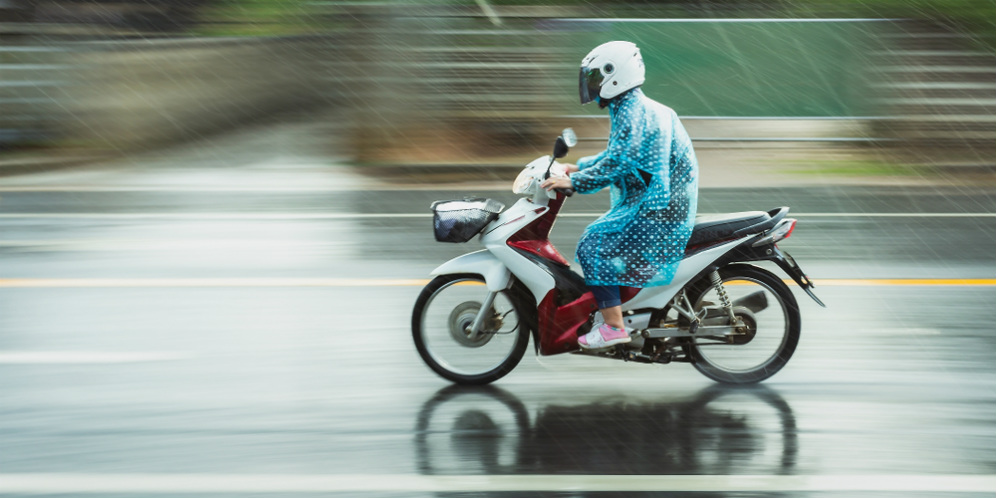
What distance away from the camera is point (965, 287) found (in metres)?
7.56

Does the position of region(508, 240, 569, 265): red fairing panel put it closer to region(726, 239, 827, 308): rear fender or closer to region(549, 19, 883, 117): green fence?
region(726, 239, 827, 308): rear fender

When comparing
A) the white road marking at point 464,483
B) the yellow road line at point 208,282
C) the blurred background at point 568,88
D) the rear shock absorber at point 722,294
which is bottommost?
the white road marking at point 464,483

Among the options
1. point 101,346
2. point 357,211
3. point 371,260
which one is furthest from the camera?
point 357,211

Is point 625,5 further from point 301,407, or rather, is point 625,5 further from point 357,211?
point 301,407

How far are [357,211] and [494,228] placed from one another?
17.6 ft

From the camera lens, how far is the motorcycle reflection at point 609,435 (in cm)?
449

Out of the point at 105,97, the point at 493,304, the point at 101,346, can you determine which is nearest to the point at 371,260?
the point at 101,346

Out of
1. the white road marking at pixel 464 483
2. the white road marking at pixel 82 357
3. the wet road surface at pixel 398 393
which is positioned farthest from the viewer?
the white road marking at pixel 82 357

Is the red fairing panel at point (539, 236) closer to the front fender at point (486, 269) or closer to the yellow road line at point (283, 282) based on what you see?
the front fender at point (486, 269)

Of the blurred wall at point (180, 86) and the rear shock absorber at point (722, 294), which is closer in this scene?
the rear shock absorber at point (722, 294)

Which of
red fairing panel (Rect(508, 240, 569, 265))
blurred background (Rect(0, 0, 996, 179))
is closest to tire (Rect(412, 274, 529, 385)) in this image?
red fairing panel (Rect(508, 240, 569, 265))

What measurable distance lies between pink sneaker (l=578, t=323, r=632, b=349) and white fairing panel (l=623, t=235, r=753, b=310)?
0.15m

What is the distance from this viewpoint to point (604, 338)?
5.23m

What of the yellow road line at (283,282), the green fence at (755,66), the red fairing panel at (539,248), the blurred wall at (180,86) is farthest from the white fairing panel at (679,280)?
the blurred wall at (180,86)
